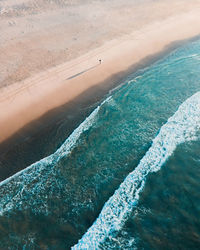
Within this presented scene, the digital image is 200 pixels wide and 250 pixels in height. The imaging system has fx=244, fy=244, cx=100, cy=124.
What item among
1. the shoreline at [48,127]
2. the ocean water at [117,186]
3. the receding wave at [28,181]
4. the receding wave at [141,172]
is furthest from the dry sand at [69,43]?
the receding wave at [141,172]

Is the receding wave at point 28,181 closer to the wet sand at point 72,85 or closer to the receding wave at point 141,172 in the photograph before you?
the wet sand at point 72,85

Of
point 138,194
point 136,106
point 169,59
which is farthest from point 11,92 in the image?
point 169,59

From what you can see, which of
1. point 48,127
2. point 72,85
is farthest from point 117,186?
point 72,85

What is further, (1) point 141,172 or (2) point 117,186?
(1) point 141,172

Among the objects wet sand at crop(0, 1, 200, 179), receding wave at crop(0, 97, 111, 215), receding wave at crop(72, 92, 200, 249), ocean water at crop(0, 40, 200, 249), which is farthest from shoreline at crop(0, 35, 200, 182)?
receding wave at crop(72, 92, 200, 249)

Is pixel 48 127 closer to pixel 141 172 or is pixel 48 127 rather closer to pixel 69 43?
pixel 141 172

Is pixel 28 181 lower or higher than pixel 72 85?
lower

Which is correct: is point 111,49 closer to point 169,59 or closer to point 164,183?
point 169,59
